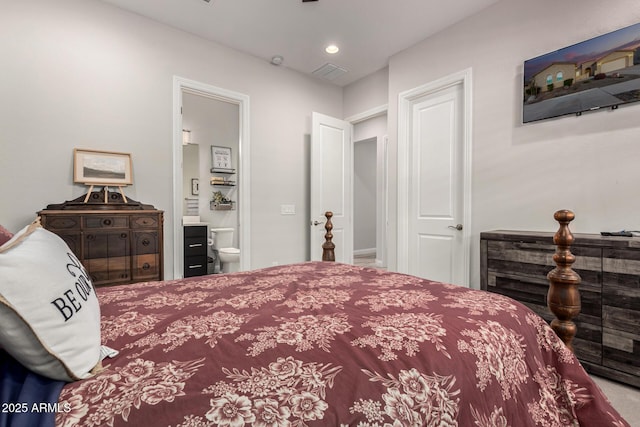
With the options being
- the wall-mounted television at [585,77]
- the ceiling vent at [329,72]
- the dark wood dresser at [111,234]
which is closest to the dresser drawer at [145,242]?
the dark wood dresser at [111,234]

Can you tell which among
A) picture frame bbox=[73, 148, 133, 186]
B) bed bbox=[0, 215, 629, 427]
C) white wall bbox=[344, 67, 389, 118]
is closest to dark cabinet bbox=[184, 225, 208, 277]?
picture frame bbox=[73, 148, 133, 186]

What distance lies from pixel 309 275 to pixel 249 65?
3139 mm

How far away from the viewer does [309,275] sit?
1711 millimetres

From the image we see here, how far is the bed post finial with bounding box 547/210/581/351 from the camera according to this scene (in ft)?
4.03

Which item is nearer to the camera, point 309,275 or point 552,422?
point 552,422

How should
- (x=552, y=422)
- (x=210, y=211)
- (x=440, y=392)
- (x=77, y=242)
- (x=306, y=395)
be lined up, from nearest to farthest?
(x=306, y=395), (x=440, y=392), (x=552, y=422), (x=77, y=242), (x=210, y=211)

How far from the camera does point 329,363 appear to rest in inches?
28.6

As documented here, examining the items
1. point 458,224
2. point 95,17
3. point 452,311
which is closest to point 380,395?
point 452,311

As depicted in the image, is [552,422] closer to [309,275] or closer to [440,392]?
[440,392]

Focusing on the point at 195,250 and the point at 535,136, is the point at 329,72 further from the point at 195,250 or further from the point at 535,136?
the point at 195,250

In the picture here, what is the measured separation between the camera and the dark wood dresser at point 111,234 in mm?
2354

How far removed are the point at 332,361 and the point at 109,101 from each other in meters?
3.24

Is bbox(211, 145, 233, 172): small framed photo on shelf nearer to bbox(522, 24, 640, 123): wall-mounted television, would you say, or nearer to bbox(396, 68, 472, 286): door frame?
bbox(396, 68, 472, 286): door frame

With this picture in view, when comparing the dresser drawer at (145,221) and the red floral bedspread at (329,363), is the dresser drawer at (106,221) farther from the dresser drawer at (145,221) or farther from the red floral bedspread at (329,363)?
the red floral bedspread at (329,363)
